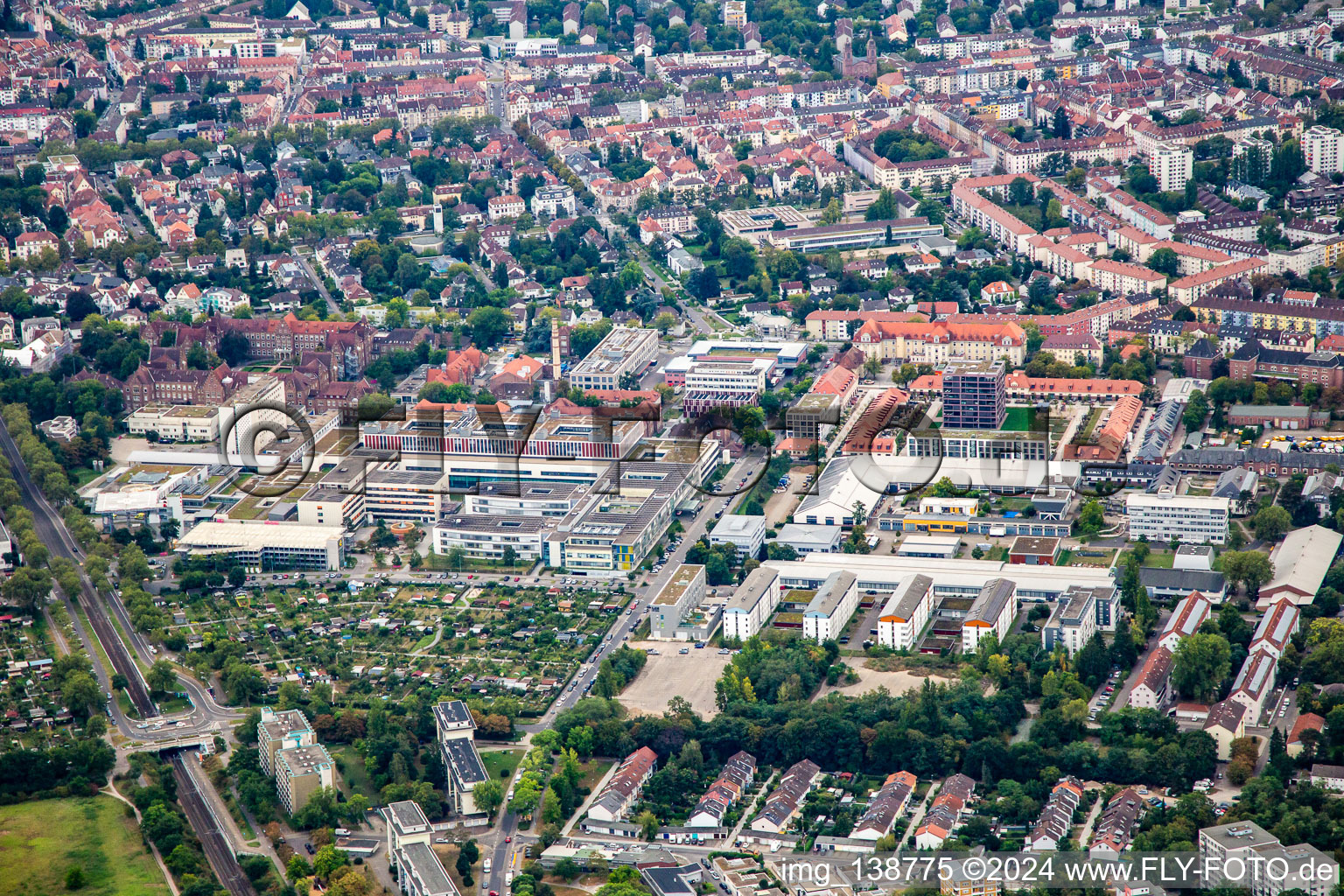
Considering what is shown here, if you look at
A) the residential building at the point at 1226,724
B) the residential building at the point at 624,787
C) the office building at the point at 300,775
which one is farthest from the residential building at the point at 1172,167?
the office building at the point at 300,775

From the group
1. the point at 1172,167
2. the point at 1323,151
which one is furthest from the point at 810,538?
the point at 1323,151

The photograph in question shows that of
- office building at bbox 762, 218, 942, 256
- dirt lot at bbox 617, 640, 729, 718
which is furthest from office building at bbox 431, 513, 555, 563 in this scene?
office building at bbox 762, 218, 942, 256

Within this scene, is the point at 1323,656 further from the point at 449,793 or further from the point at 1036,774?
the point at 449,793

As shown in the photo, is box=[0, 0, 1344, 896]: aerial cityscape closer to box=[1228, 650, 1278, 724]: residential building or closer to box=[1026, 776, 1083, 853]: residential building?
box=[1026, 776, 1083, 853]: residential building

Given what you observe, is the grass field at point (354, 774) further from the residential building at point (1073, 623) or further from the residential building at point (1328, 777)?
the residential building at point (1328, 777)

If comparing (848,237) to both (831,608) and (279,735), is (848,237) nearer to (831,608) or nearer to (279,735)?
(831,608)
